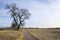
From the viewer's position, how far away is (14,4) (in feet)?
209

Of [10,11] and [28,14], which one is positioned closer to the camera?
[10,11]

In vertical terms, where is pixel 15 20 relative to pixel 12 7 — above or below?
below

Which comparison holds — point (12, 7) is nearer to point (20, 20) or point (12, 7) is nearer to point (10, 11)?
point (10, 11)

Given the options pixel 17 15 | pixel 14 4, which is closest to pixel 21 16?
→ pixel 17 15

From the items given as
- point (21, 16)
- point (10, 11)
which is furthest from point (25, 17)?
point (10, 11)

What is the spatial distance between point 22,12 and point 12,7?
4.92 metres

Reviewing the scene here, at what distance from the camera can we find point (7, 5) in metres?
62.4

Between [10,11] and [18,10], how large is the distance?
4292 millimetres

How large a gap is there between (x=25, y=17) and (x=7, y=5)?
9.26 m

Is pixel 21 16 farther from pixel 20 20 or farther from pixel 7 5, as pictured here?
pixel 7 5

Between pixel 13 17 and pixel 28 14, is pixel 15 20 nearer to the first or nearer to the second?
pixel 13 17

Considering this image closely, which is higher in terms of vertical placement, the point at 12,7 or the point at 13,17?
the point at 12,7

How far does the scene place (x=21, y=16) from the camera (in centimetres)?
6319

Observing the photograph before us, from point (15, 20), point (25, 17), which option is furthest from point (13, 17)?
point (25, 17)
